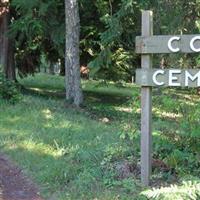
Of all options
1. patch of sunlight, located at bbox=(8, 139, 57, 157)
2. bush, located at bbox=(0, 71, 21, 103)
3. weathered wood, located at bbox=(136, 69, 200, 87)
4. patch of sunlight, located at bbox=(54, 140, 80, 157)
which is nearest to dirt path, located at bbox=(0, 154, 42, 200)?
patch of sunlight, located at bbox=(8, 139, 57, 157)

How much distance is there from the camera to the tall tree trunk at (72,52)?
600 inches

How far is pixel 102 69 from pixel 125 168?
10108mm

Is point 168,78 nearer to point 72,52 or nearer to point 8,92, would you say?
point 8,92

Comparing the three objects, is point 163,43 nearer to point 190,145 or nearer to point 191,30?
point 190,145

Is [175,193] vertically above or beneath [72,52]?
beneath

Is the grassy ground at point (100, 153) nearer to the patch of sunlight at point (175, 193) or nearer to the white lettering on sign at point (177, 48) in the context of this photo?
the white lettering on sign at point (177, 48)

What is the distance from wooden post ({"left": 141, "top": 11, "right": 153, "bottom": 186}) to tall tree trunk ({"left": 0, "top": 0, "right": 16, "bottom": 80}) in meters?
12.7

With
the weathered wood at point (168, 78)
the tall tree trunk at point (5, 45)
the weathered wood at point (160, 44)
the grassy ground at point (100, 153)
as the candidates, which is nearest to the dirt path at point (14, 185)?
the grassy ground at point (100, 153)

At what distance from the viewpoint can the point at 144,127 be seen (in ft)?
22.4

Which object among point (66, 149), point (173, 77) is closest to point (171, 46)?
point (173, 77)

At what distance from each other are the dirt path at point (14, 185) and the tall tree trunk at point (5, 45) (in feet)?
37.7

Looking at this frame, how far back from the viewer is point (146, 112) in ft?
22.2

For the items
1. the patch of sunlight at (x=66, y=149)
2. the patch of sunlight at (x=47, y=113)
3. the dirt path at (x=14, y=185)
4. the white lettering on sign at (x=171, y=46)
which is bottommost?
the dirt path at (x=14, y=185)

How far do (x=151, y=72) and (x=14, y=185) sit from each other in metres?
2.63
